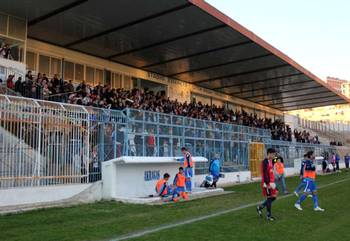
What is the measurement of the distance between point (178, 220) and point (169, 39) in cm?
1451

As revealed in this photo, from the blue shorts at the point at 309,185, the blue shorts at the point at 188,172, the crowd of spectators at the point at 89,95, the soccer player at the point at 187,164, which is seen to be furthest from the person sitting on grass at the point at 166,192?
the crowd of spectators at the point at 89,95

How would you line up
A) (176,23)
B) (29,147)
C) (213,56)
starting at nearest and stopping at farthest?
(29,147), (176,23), (213,56)

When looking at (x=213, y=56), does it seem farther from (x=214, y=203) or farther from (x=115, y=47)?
(x=214, y=203)

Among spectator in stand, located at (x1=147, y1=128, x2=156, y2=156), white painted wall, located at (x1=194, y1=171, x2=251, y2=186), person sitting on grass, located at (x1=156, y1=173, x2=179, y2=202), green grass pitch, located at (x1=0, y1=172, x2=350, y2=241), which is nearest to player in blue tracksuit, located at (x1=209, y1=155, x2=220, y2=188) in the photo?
white painted wall, located at (x1=194, y1=171, x2=251, y2=186)

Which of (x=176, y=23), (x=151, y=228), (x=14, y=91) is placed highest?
(x=176, y=23)

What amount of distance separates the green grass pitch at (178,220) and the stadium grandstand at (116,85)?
1.87 meters

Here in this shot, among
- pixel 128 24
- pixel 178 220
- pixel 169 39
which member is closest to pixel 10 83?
pixel 128 24

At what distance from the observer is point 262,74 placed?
107 feet

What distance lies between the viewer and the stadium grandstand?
45.0ft

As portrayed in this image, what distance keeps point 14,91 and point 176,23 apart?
339 inches

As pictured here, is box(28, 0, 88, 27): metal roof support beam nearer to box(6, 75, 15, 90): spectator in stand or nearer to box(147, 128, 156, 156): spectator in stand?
box(6, 75, 15, 90): spectator in stand

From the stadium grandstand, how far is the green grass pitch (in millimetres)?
1868

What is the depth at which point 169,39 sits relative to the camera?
23.9 metres

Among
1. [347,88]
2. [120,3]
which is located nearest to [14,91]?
[120,3]
